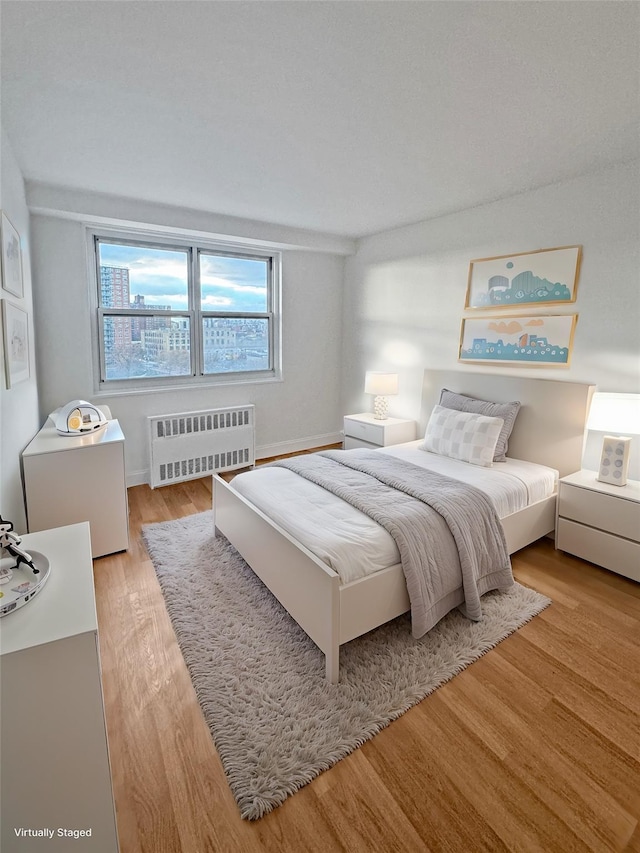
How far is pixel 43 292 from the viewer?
333cm

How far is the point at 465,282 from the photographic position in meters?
3.64

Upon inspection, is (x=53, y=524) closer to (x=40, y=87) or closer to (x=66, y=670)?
A: (x=66, y=670)

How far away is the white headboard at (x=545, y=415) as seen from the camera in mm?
2904

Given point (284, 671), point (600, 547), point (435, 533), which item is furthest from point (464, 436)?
point (284, 671)

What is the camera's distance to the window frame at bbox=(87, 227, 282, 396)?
366 cm

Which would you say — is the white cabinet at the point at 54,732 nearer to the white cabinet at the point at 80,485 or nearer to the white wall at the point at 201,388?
the white cabinet at the point at 80,485

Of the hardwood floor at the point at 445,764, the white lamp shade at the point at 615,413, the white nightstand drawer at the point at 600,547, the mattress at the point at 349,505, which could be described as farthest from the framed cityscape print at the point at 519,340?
the hardwood floor at the point at 445,764

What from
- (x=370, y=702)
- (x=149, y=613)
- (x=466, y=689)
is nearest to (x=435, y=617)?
(x=466, y=689)

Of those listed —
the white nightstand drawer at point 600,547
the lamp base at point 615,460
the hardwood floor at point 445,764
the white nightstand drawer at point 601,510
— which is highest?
the lamp base at point 615,460

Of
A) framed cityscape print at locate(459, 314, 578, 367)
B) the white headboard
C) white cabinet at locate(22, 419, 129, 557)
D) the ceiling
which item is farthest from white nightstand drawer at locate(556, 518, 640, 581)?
white cabinet at locate(22, 419, 129, 557)

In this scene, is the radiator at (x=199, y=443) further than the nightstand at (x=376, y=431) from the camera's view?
No

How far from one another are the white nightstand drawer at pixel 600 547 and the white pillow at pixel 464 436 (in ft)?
2.11

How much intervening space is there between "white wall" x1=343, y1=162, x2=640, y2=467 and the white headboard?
0.12 meters

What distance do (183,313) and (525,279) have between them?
3024 mm
